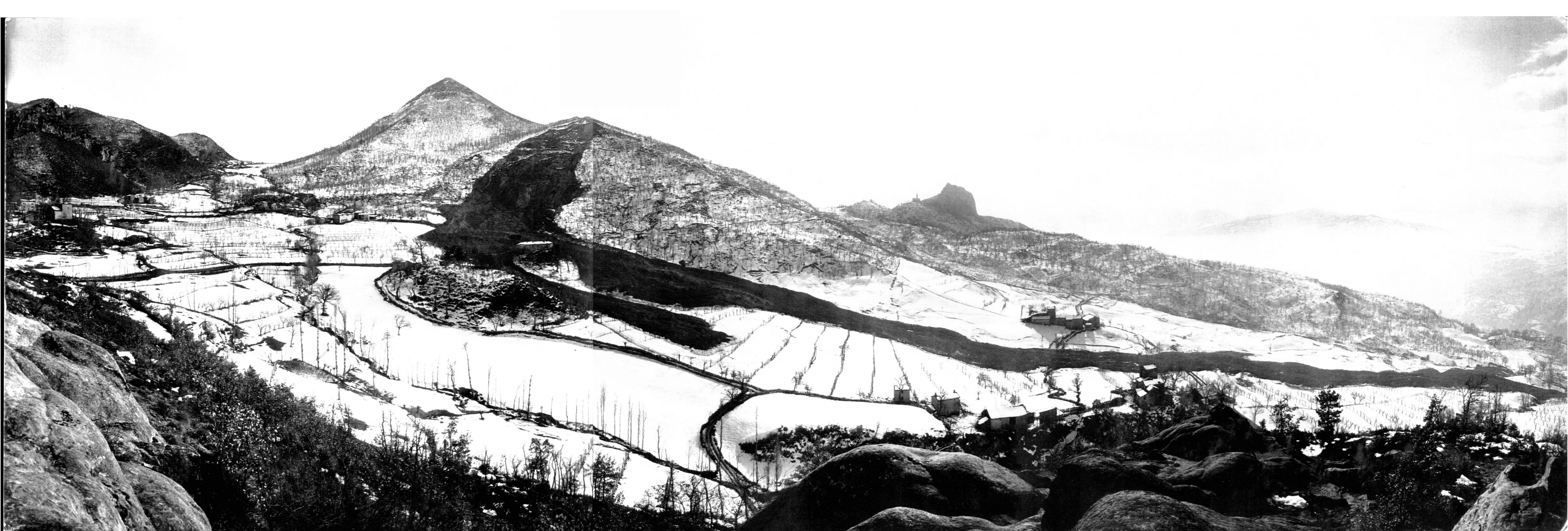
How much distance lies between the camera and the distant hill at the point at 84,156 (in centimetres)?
400

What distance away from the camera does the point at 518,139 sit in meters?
4.91

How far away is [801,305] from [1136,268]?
103 inches

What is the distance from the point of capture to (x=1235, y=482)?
3188 millimetres

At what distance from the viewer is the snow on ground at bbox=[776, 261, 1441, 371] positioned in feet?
14.9

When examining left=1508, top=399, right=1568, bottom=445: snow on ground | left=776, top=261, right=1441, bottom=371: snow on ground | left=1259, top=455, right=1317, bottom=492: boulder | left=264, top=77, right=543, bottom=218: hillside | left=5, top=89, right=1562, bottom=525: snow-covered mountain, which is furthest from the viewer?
left=264, top=77, right=543, bottom=218: hillside

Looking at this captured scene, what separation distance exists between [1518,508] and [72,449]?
669cm

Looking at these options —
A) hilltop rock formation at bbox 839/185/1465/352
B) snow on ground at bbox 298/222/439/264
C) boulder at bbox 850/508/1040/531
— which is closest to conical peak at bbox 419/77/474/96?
snow on ground at bbox 298/222/439/264

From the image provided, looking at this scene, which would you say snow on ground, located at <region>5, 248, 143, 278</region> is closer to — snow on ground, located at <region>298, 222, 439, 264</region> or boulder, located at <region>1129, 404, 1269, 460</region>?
snow on ground, located at <region>298, 222, 439, 264</region>

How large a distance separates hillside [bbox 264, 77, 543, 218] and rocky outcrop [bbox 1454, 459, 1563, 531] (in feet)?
19.2

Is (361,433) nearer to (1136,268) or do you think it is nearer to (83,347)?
(83,347)

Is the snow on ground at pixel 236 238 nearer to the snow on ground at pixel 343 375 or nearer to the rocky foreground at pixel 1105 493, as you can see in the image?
the snow on ground at pixel 343 375

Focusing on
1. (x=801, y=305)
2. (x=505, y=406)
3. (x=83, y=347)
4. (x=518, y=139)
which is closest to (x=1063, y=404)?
(x=801, y=305)

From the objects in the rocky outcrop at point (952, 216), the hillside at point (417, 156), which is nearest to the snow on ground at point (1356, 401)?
the rocky outcrop at point (952, 216)

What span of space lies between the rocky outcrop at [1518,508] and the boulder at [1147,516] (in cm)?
115
